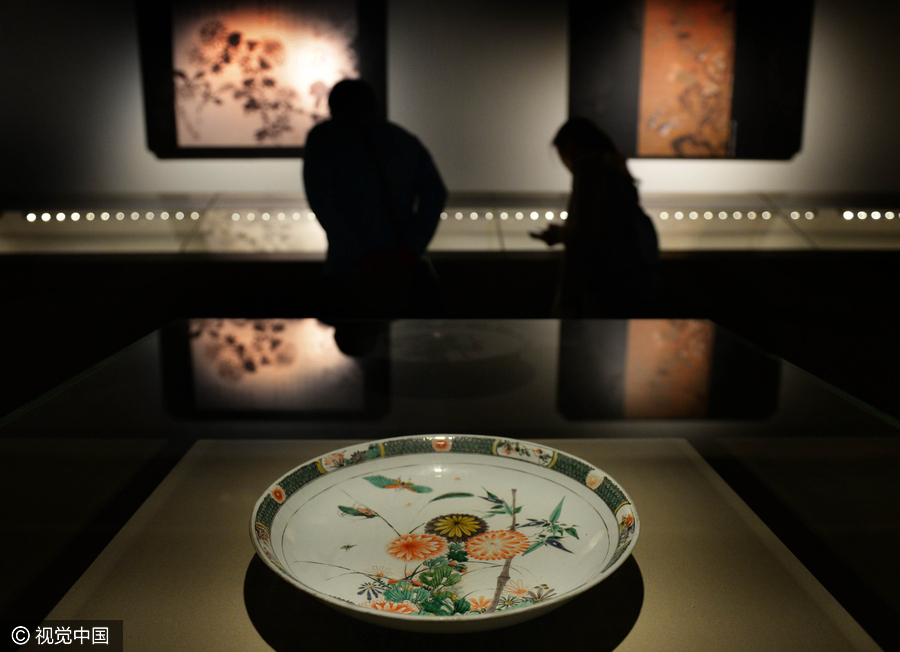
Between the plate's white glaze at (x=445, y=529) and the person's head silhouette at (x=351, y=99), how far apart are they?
1.24 m

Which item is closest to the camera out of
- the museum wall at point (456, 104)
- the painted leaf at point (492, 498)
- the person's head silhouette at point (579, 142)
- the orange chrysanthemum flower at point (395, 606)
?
the orange chrysanthemum flower at point (395, 606)

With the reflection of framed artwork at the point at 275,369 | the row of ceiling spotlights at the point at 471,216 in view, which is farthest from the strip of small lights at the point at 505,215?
the reflection of framed artwork at the point at 275,369

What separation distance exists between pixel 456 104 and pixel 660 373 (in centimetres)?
188

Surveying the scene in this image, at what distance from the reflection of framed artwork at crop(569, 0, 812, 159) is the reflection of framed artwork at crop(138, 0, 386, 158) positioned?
2.70ft

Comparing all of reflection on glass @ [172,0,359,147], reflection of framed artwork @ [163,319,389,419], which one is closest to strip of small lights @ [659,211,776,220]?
reflection on glass @ [172,0,359,147]

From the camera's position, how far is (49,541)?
0.46m

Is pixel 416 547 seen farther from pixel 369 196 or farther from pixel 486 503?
pixel 369 196

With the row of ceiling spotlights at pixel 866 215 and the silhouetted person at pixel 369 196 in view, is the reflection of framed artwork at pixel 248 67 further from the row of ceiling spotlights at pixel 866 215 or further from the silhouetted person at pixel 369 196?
the row of ceiling spotlights at pixel 866 215

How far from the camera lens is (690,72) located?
2.53 m

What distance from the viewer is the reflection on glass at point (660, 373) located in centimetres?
74

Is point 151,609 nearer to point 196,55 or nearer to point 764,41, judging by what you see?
point 196,55

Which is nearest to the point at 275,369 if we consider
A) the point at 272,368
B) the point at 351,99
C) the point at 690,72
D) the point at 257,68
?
the point at 272,368

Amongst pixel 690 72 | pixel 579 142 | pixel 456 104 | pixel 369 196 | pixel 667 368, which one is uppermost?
pixel 690 72

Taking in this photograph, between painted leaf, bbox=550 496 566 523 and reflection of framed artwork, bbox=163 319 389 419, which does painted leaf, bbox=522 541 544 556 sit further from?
reflection of framed artwork, bbox=163 319 389 419
